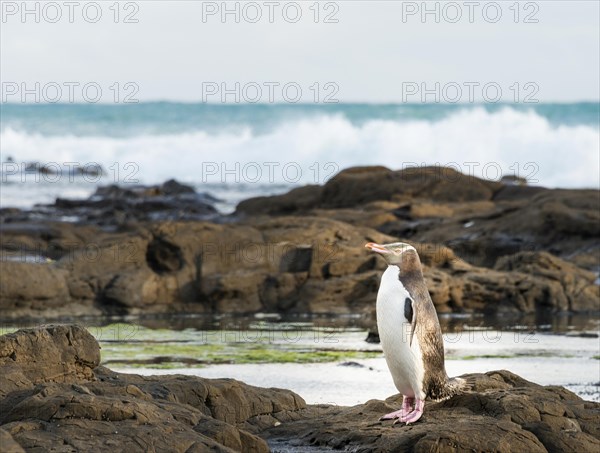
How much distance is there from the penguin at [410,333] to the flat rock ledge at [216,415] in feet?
0.67

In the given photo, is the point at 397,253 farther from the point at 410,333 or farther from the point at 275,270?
the point at 275,270

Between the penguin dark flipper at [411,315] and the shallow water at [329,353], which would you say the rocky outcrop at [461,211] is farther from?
the penguin dark flipper at [411,315]

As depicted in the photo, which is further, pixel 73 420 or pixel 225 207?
pixel 225 207

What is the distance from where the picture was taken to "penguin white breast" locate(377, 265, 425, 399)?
33.8 ft

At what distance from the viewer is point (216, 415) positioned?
10.4 meters

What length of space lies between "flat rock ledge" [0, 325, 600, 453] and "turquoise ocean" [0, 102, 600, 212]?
50339mm

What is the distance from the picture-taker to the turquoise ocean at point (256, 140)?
69875mm

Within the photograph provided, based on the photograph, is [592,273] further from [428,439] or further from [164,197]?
[164,197]

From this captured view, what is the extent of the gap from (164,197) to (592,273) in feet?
86.2

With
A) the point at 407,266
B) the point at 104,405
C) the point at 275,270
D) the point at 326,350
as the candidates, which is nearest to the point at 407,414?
the point at 407,266

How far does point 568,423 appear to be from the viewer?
30.8 feet

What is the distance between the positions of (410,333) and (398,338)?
0.40 feet

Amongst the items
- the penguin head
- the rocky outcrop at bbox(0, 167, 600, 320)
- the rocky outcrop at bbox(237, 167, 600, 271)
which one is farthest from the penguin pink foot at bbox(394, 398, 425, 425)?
the rocky outcrop at bbox(237, 167, 600, 271)

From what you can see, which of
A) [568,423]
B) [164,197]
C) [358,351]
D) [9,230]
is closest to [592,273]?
[358,351]
